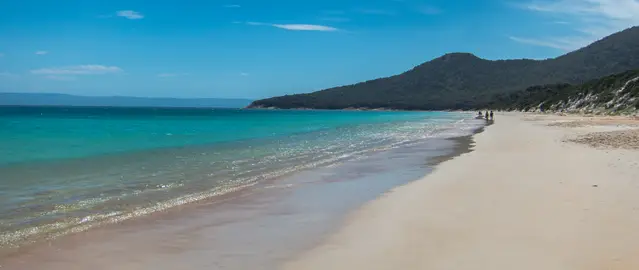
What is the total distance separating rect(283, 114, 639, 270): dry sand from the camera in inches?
207

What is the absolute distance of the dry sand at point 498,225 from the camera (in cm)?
526

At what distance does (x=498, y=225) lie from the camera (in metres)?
6.75

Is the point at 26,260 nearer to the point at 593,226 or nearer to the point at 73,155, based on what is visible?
the point at 593,226

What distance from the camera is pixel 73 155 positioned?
68.2 ft

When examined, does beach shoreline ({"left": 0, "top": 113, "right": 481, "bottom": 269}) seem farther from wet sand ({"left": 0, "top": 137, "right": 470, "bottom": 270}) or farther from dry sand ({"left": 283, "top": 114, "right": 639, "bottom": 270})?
dry sand ({"left": 283, "top": 114, "right": 639, "bottom": 270})

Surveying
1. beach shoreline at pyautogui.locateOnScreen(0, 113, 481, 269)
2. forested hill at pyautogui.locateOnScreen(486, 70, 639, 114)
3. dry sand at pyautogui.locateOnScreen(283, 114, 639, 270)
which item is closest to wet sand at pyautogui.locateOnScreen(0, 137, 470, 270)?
beach shoreline at pyautogui.locateOnScreen(0, 113, 481, 269)

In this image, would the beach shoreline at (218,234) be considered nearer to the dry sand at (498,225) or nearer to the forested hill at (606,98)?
the dry sand at (498,225)

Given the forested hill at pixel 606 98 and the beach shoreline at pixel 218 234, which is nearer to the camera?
the beach shoreline at pixel 218 234

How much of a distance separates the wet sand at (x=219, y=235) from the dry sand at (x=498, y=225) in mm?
437

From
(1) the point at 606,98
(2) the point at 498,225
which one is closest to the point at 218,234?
(2) the point at 498,225

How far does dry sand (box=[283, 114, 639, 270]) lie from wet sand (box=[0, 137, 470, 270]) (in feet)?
1.43

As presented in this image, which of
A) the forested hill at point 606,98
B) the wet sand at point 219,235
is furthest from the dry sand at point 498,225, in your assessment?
the forested hill at point 606,98

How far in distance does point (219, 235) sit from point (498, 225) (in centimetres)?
352

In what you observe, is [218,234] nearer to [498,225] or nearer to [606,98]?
[498,225]
